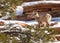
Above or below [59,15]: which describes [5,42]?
above

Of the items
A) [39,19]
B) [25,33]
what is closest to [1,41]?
[25,33]

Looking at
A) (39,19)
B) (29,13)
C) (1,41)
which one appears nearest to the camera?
(1,41)

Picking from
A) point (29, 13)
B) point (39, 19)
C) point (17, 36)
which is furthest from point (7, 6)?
point (29, 13)

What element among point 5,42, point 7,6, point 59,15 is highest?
point 7,6

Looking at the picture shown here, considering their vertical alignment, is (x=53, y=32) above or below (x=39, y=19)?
above

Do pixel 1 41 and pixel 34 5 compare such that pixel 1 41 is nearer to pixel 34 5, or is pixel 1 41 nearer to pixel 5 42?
pixel 5 42

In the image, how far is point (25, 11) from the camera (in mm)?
4922

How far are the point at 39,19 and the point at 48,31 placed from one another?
3.03 m

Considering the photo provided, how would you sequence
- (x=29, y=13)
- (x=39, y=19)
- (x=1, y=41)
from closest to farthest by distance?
(x=1, y=41) < (x=39, y=19) < (x=29, y=13)

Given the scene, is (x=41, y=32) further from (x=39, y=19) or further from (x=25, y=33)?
Answer: (x=39, y=19)

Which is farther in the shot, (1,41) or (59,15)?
(59,15)

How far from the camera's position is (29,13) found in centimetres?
488

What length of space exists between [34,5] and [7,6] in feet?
12.6

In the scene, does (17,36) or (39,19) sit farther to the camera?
(39,19)
